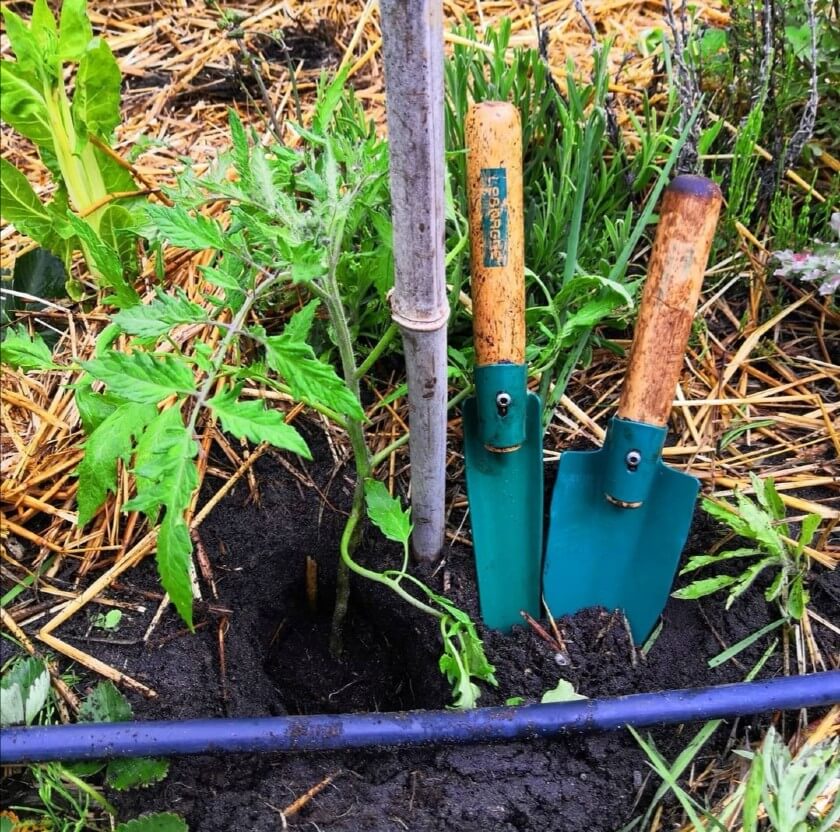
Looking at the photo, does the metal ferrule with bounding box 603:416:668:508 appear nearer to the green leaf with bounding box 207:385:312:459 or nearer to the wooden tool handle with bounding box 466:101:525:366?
the wooden tool handle with bounding box 466:101:525:366

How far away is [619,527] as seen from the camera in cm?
134

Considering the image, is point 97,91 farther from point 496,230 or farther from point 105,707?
point 105,707

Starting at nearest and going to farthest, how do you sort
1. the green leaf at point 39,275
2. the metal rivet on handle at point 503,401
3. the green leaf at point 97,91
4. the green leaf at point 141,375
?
the green leaf at point 141,375 < the metal rivet on handle at point 503,401 < the green leaf at point 97,91 < the green leaf at point 39,275

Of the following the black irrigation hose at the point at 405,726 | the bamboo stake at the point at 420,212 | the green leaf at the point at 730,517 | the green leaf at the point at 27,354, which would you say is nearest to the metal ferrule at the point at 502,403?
the bamboo stake at the point at 420,212

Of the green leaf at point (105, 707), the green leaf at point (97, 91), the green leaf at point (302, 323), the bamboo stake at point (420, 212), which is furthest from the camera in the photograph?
the green leaf at point (97, 91)

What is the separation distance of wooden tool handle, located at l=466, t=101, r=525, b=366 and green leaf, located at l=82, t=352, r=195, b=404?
490mm

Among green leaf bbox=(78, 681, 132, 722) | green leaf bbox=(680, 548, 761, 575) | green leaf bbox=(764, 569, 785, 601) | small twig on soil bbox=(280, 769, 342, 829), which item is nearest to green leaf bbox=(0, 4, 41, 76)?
green leaf bbox=(78, 681, 132, 722)

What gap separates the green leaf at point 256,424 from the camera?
34.7 inches

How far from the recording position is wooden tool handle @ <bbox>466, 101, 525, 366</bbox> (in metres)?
1.14

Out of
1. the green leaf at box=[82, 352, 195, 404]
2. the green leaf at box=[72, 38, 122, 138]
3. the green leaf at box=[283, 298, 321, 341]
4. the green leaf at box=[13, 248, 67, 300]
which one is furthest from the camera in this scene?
the green leaf at box=[13, 248, 67, 300]

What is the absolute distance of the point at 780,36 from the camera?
1443 mm

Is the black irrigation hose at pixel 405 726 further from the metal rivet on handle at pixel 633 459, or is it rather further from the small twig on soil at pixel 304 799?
the metal rivet on handle at pixel 633 459

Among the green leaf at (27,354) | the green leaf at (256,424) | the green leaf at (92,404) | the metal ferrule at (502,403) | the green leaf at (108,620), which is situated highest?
the green leaf at (256,424)

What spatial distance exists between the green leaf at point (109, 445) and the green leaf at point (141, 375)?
0.16 feet
